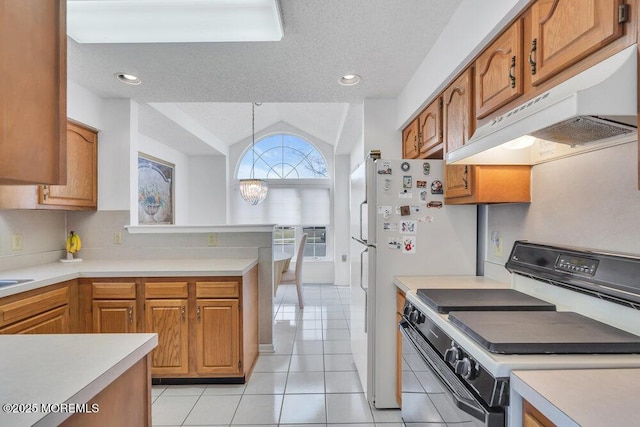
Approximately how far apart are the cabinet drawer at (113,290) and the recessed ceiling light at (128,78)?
1.60 m

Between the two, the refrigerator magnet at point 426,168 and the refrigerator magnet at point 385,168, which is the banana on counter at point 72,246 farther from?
the refrigerator magnet at point 426,168

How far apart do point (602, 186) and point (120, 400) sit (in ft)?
6.00

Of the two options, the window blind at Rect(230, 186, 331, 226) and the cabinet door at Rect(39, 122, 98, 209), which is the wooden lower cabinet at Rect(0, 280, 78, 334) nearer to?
the cabinet door at Rect(39, 122, 98, 209)

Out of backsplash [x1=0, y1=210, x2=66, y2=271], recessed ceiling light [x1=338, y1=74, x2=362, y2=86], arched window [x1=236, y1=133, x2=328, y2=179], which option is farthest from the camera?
arched window [x1=236, y1=133, x2=328, y2=179]

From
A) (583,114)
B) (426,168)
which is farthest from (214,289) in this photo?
(583,114)

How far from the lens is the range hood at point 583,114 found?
82cm

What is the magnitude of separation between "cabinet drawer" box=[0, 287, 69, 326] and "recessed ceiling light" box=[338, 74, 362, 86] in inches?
101

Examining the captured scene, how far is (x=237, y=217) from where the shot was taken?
21.3 ft

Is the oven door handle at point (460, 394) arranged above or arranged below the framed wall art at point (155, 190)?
below

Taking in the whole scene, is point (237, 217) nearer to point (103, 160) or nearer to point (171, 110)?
point (171, 110)

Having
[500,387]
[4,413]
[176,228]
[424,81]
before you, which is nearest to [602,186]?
[500,387]

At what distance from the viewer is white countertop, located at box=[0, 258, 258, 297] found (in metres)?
2.20

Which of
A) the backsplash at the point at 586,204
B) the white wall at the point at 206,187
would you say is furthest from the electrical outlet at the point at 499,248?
the white wall at the point at 206,187

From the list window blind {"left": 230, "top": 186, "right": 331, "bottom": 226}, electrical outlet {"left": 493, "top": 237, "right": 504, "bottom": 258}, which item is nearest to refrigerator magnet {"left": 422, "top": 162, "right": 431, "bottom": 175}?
electrical outlet {"left": 493, "top": 237, "right": 504, "bottom": 258}
